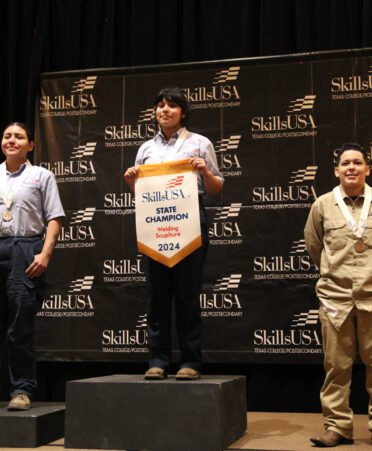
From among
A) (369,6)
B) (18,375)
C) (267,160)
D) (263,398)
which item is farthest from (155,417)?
(369,6)

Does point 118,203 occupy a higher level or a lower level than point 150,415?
higher

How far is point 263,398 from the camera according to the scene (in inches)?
178

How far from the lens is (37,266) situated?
3330mm

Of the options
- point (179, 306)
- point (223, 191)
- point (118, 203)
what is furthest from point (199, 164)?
point (118, 203)

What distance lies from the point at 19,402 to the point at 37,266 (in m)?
0.75

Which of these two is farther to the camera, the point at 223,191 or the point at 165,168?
the point at 223,191

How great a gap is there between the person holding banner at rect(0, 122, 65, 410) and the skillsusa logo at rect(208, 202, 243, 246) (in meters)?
1.43

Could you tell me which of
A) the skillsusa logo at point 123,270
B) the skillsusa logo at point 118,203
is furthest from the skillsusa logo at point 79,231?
the skillsusa logo at point 123,270

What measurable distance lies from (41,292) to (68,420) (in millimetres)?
749

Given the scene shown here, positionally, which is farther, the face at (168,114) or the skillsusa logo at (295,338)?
the skillsusa logo at (295,338)

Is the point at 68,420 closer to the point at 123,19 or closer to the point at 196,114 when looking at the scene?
the point at 196,114

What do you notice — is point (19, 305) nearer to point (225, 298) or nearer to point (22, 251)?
point (22, 251)

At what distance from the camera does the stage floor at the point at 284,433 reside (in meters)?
3.12

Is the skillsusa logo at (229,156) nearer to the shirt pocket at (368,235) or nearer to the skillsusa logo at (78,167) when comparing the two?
the skillsusa logo at (78,167)
